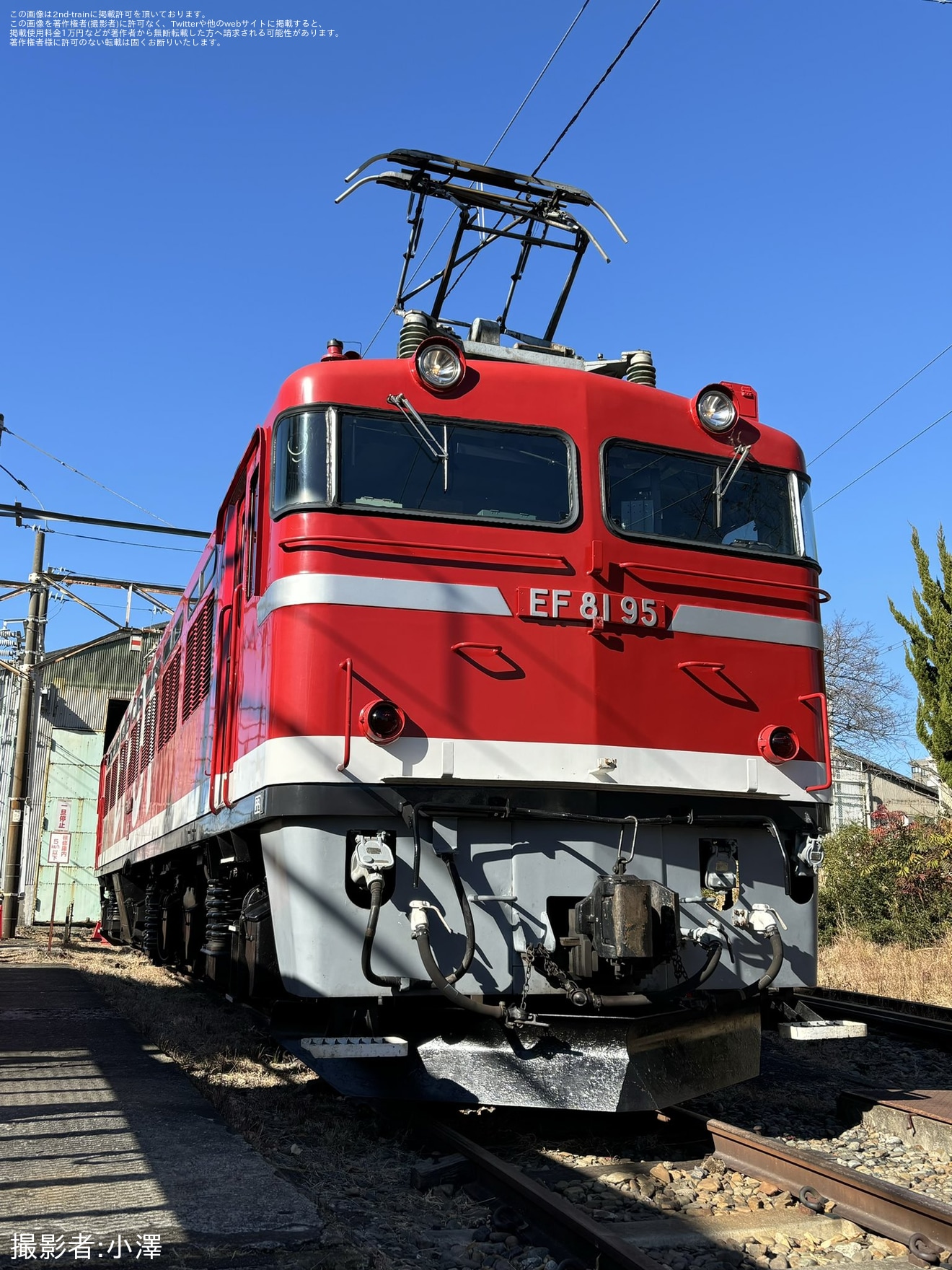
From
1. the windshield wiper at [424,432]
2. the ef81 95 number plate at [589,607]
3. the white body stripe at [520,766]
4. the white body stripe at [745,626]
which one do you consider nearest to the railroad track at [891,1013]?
the white body stripe at [520,766]

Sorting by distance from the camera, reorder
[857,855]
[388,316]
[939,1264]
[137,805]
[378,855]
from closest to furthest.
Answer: [939,1264]
[378,855]
[388,316]
[137,805]
[857,855]

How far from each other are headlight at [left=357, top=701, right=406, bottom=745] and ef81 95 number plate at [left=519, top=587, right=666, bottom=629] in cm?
80

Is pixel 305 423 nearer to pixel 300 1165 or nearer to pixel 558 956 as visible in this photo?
pixel 558 956

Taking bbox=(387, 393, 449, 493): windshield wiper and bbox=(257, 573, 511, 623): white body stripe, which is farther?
bbox=(387, 393, 449, 493): windshield wiper

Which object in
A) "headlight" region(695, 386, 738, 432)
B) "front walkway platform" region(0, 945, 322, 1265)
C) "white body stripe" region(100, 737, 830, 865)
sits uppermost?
"headlight" region(695, 386, 738, 432)

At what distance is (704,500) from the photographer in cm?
626

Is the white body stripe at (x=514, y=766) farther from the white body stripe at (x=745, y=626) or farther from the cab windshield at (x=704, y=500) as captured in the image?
the cab windshield at (x=704, y=500)

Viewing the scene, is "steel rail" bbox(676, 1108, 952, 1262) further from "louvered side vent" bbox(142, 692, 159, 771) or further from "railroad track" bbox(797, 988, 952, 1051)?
"louvered side vent" bbox(142, 692, 159, 771)

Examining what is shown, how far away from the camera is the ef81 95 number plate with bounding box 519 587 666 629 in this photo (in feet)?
18.2

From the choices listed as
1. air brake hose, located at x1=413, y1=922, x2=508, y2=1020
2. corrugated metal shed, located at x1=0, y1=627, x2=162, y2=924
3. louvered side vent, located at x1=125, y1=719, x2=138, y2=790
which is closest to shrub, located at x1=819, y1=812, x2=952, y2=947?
louvered side vent, located at x1=125, y1=719, x2=138, y2=790

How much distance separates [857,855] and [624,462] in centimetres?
1263

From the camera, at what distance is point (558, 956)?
5199mm

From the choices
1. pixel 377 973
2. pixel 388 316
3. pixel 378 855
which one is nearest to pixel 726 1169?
pixel 377 973

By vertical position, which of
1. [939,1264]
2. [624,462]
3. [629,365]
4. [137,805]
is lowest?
[939,1264]
